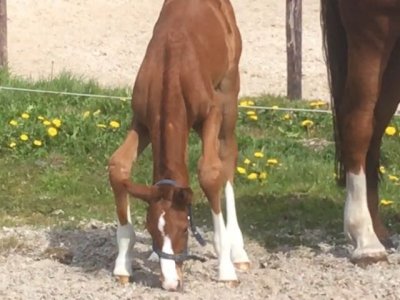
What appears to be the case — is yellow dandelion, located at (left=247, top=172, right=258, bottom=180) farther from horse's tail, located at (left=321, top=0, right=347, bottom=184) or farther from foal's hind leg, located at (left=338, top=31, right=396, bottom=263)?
foal's hind leg, located at (left=338, top=31, right=396, bottom=263)

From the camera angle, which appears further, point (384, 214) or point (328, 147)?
point (328, 147)

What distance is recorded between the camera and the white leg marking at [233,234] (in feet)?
21.1

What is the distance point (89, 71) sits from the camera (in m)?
16.2

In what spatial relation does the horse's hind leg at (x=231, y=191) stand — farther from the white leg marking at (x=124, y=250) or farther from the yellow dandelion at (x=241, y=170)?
the yellow dandelion at (x=241, y=170)

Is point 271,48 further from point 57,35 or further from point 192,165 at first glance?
point 192,165

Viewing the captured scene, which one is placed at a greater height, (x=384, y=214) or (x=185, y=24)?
(x=185, y=24)

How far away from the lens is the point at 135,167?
9.06m

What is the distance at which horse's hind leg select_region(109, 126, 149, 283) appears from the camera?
5969 millimetres

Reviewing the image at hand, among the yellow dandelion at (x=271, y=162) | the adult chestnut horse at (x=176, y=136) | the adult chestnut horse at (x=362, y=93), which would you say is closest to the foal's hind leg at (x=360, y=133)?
the adult chestnut horse at (x=362, y=93)

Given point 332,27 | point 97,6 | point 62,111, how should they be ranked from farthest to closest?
point 97,6 < point 62,111 < point 332,27

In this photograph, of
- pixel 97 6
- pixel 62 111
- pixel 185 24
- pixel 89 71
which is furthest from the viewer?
pixel 97 6

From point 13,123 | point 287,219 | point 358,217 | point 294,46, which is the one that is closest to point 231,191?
point 358,217

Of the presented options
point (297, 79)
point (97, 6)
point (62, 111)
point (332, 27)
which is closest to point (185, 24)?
point (332, 27)

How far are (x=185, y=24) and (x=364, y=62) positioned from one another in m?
1.07
